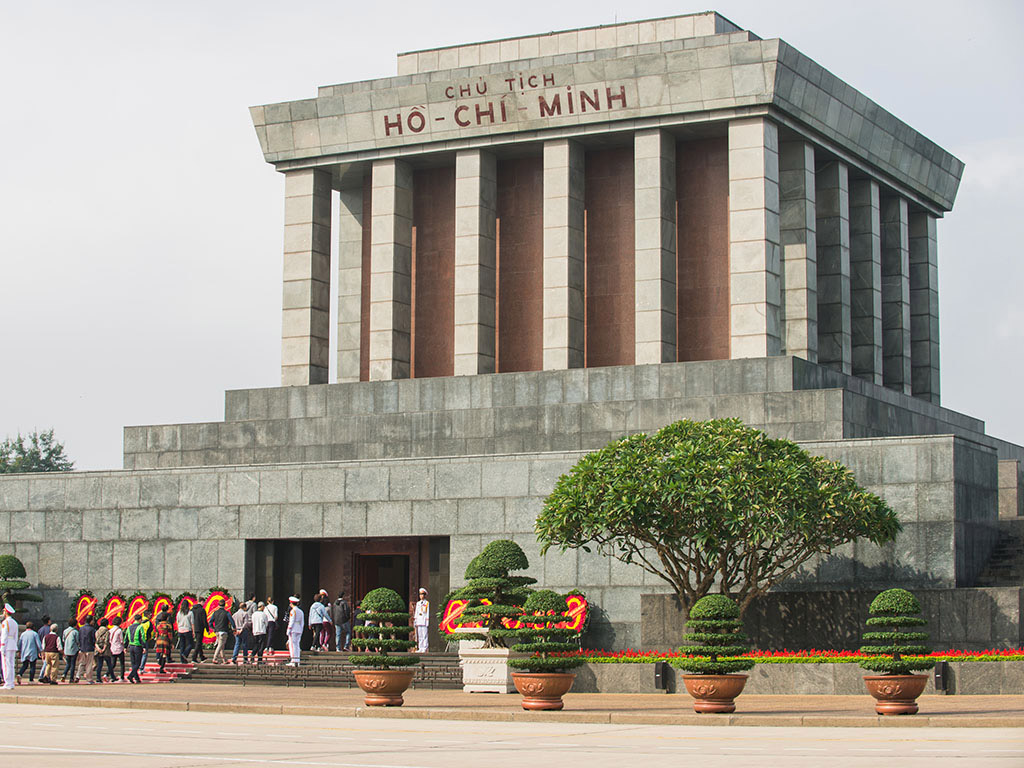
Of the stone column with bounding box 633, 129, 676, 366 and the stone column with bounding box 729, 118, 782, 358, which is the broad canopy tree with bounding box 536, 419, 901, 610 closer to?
the stone column with bounding box 729, 118, 782, 358

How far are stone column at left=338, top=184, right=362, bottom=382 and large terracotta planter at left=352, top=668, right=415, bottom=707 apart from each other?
2025cm

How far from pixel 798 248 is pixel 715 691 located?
20795 mm

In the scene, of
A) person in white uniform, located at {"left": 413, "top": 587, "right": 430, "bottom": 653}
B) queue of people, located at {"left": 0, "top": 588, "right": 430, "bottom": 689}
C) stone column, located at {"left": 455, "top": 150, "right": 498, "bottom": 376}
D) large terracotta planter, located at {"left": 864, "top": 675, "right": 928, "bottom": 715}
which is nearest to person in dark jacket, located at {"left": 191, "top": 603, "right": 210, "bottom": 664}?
queue of people, located at {"left": 0, "top": 588, "right": 430, "bottom": 689}

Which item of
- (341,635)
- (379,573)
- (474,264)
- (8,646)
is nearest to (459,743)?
(8,646)

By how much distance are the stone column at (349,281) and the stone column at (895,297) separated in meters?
16.7

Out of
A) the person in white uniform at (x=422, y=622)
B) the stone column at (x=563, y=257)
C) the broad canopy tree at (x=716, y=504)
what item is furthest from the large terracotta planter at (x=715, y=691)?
the stone column at (x=563, y=257)

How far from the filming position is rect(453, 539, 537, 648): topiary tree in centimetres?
3083

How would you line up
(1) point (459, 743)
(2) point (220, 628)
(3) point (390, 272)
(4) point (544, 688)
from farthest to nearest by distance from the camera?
1. (3) point (390, 272)
2. (2) point (220, 628)
3. (4) point (544, 688)
4. (1) point (459, 743)

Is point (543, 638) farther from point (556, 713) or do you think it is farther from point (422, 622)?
point (422, 622)

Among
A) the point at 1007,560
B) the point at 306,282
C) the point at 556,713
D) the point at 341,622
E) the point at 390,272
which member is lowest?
the point at 556,713

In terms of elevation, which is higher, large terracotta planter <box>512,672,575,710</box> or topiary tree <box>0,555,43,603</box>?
topiary tree <box>0,555,43,603</box>

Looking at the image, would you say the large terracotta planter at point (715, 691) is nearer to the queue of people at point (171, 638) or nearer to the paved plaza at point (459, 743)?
the paved plaza at point (459, 743)

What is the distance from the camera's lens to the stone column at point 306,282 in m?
45.4

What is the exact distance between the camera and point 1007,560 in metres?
34.2
